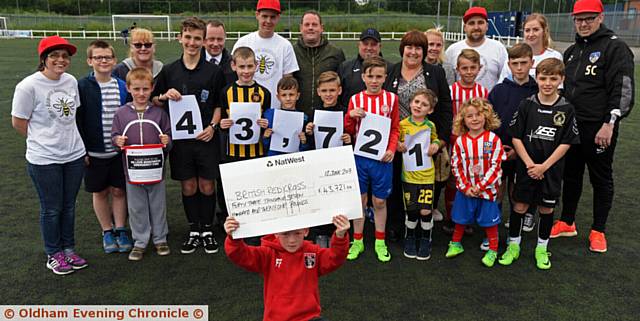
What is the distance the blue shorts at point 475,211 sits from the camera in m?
4.25

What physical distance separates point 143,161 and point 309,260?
204 centimetres

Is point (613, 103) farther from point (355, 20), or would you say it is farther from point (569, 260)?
point (355, 20)

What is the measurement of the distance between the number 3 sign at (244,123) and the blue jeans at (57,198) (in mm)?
1293

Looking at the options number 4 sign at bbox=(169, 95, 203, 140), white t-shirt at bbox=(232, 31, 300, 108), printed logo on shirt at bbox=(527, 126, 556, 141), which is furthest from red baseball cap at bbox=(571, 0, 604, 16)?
number 4 sign at bbox=(169, 95, 203, 140)

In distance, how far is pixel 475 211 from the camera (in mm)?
4355

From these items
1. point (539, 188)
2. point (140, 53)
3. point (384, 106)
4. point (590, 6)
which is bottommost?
point (539, 188)

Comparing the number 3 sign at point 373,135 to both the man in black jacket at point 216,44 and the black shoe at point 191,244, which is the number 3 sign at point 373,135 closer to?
the man in black jacket at point 216,44

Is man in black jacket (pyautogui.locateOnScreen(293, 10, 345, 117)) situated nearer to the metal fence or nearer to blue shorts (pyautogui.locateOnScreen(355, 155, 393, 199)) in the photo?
blue shorts (pyautogui.locateOnScreen(355, 155, 393, 199))

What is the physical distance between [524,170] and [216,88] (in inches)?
111

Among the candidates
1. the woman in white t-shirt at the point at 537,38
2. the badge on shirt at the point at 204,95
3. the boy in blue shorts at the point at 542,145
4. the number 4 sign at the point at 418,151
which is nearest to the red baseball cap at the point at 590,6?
the woman in white t-shirt at the point at 537,38

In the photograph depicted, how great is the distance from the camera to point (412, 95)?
4270 mm

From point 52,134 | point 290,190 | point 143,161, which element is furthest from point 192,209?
point 290,190

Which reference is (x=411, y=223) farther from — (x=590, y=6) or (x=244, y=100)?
(x=590, y=6)

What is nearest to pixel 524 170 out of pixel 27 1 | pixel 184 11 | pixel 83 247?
pixel 83 247
